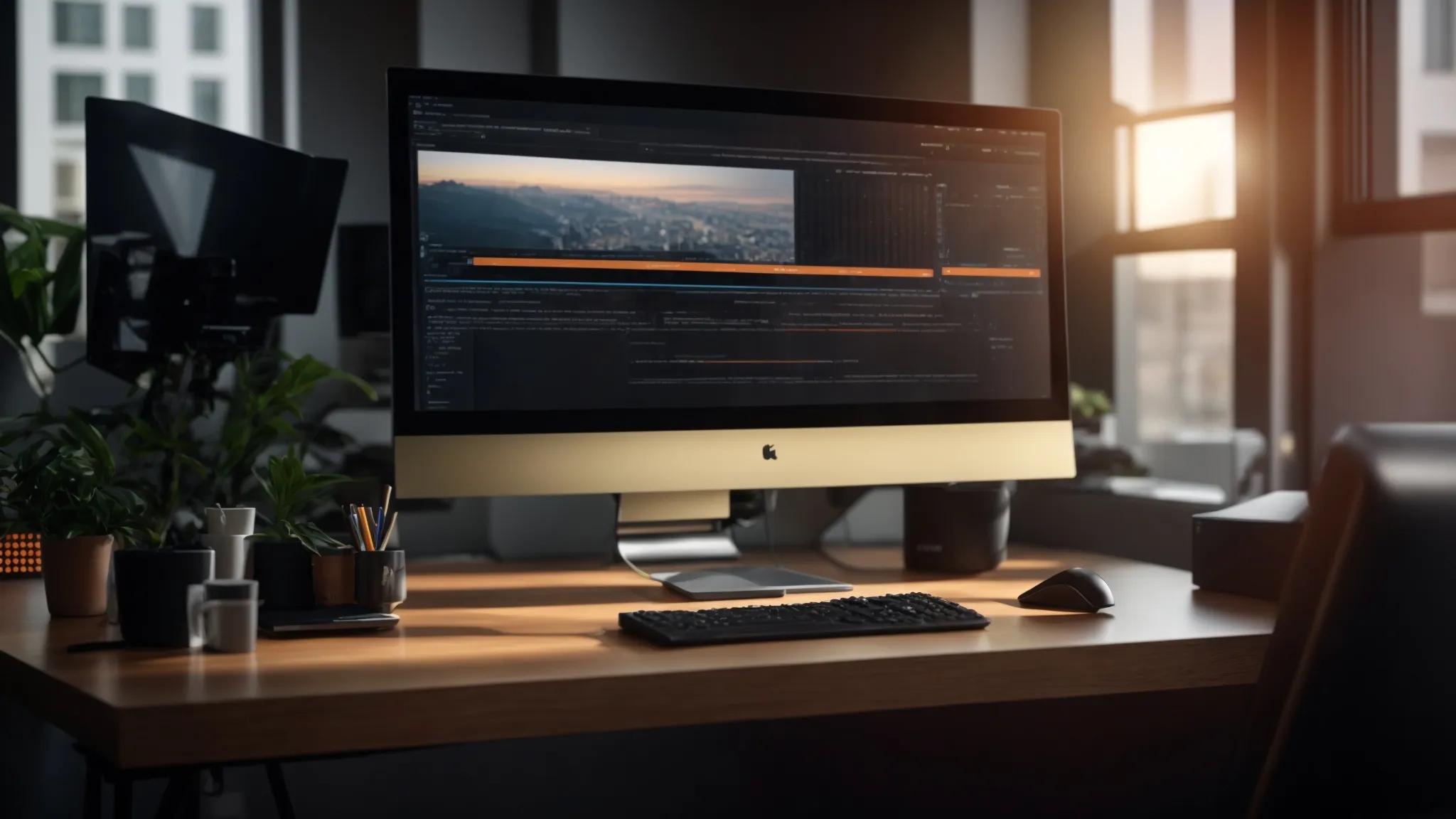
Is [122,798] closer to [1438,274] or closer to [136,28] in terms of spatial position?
[1438,274]

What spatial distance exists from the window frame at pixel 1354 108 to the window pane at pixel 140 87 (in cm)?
246

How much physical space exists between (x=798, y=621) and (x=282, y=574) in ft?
1.65

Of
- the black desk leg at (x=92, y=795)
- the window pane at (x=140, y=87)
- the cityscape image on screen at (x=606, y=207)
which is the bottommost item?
the black desk leg at (x=92, y=795)

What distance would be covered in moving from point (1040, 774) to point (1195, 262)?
89 centimetres

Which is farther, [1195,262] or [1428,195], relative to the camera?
[1195,262]

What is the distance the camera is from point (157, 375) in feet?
5.41

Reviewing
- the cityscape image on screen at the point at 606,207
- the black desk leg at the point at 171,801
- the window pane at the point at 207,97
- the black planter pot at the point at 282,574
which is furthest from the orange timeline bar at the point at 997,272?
the window pane at the point at 207,97

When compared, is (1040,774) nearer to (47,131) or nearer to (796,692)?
(796,692)

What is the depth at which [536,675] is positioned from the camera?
96cm

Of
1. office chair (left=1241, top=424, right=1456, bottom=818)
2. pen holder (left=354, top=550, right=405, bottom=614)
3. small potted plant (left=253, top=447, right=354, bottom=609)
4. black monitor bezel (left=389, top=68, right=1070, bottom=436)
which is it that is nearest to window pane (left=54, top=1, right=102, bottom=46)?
black monitor bezel (left=389, top=68, right=1070, bottom=436)

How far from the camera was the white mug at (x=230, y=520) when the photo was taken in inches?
49.8

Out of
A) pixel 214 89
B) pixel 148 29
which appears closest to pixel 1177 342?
pixel 214 89

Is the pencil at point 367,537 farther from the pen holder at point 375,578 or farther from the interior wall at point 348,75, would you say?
A: the interior wall at point 348,75

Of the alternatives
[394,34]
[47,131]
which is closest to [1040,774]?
[394,34]
